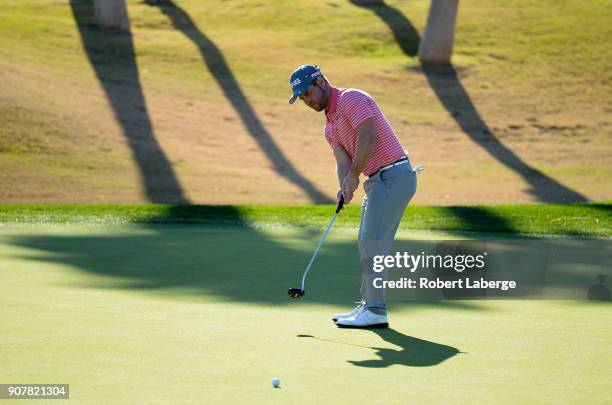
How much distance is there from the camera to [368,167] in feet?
26.6

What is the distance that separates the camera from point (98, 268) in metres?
10.5

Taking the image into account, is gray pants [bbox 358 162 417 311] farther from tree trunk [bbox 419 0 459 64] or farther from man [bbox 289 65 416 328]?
tree trunk [bbox 419 0 459 64]

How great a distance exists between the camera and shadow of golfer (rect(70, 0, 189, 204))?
23.4 m

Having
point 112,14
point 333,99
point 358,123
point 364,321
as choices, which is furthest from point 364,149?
point 112,14

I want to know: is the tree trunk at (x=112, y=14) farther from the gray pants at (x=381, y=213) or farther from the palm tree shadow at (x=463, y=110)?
the gray pants at (x=381, y=213)

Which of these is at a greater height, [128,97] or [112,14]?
[112,14]

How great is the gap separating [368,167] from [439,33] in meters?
27.2

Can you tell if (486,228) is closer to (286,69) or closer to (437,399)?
(437,399)

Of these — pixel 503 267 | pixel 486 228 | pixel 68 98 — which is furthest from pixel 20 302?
pixel 68 98

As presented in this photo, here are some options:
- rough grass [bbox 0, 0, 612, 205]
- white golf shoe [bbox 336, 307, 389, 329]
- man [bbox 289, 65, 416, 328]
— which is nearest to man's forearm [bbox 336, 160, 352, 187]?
man [bbox 289, 65, 416, 328]

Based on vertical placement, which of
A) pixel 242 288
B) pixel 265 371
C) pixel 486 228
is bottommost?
pixel 486 228

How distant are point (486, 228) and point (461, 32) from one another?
24052 mm

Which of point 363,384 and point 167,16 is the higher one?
point 363,384

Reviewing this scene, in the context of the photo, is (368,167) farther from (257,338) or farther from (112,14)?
(112,14)
